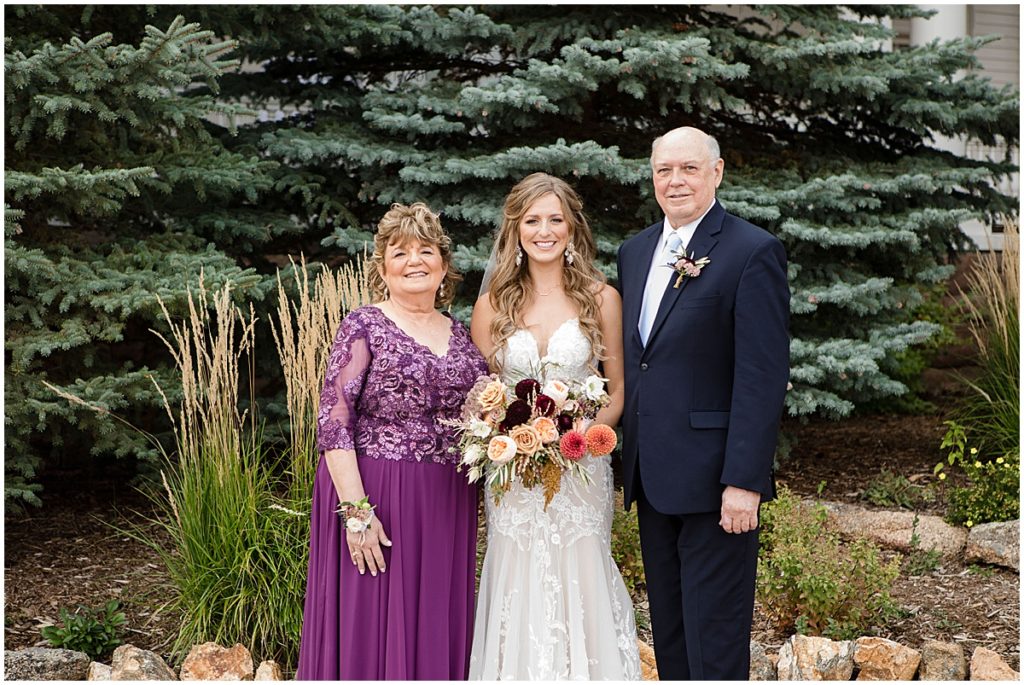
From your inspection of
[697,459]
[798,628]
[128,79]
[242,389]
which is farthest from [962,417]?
[128,79]

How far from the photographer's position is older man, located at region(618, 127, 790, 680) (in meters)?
3.24

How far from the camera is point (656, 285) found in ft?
11.5

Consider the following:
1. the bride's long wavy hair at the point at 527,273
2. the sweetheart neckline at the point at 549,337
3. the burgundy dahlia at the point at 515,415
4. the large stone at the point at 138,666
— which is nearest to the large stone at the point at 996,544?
the bride's long wavy hair at the point at 527,273

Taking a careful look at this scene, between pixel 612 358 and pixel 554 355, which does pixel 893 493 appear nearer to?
pixel 612 358

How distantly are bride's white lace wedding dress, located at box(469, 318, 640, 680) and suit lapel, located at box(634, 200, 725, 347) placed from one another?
35cm

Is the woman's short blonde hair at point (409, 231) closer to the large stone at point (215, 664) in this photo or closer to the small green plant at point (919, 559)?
the large stone at point (215, 664)

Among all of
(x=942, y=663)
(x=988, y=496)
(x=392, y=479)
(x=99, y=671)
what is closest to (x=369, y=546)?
(x=392, y=479)

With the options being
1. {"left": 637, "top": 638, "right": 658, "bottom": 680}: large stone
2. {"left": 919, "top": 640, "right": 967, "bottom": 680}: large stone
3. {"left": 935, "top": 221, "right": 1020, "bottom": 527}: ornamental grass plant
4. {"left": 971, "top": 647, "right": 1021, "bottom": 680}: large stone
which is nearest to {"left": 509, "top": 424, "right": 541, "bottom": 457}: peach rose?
{"left": 637, "top": 638, "right": 658, "bottom": 680}: large stone

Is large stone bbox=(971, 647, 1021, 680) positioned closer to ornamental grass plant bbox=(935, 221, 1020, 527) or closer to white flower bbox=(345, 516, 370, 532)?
ornamental grass plant bbox=(935, 221, 1020, 527)

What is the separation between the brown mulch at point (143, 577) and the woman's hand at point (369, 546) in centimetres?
160

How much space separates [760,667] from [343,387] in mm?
2257

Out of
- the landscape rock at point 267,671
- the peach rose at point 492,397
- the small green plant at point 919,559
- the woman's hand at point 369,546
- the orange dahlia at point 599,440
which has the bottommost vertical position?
the landscape rock at point 267,671

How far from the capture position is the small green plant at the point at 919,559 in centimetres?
531

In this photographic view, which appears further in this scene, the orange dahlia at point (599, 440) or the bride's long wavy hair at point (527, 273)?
the bride's long wavy hair at point (527, 273)
